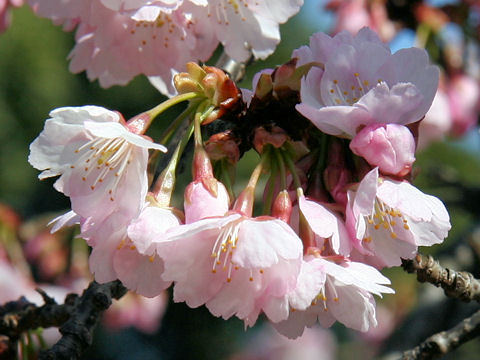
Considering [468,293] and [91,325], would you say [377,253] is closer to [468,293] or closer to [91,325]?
[468,293]

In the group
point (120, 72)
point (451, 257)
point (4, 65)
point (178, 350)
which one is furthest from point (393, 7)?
point (4, 65)

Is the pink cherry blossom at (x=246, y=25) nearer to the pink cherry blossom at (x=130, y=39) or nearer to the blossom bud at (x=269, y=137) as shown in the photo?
the pink cherry blossom at (x=130, y=39)

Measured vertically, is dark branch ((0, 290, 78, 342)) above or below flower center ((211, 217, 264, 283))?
below

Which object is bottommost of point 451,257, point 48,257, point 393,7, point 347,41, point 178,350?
point 178,350

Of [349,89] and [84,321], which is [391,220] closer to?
[349,89]

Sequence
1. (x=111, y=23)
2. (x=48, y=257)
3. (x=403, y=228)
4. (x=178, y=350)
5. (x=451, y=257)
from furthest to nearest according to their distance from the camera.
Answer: (x=178, y=350) → (x=48, y=257) → (x=451, y=257) → (x=111, y=23) → (x=403, y=228)

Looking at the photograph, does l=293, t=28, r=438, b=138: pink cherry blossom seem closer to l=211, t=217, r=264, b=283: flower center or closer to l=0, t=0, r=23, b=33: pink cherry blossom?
l=211, t=217, r=264, b=283: flower center

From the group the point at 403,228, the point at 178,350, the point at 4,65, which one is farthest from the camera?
the point at 4,65

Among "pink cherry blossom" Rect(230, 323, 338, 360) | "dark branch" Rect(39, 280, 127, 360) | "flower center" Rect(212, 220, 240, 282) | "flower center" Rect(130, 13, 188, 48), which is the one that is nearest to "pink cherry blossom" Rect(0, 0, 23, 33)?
"flower center" Rect(130, 13, 188, 48)
